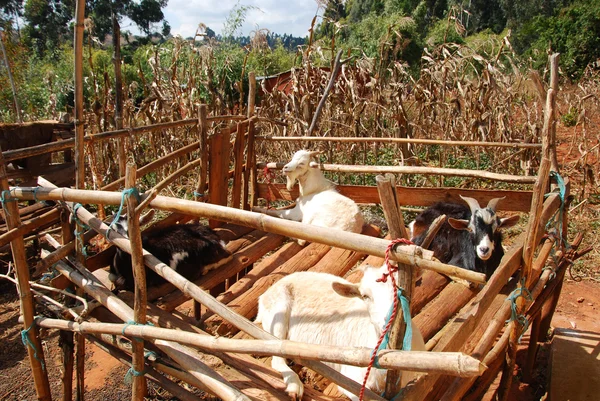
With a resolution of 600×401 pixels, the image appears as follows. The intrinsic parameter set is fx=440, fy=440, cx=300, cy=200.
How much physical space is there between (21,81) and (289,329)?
15649mm

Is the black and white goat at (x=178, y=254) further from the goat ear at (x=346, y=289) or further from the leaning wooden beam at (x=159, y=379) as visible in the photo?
the goat ear at (x=346, y=289)

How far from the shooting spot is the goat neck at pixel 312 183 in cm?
533

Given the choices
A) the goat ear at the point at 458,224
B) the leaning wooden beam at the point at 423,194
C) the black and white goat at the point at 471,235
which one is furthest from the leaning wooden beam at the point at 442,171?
the goat ear at the point at 458,224

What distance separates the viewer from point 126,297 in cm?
351

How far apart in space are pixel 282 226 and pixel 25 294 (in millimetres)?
2182

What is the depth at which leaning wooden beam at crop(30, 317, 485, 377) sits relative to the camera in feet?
5.08

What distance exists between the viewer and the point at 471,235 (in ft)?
13.4

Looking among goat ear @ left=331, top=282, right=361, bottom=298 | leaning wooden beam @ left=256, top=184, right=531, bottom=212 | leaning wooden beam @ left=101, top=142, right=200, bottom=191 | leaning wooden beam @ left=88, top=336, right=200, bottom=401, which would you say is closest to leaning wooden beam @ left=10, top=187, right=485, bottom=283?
goat ear @ left=331, top=282, right=361, bottom=298

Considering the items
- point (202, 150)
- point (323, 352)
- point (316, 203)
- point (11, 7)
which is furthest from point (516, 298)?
point (11, 7)

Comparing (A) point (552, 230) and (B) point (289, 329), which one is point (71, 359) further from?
(A) point (552, 230)

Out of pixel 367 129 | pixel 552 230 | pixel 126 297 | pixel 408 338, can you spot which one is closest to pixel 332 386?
pixel 408 338

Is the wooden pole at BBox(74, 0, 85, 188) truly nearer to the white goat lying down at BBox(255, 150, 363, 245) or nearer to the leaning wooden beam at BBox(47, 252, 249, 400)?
the leaning wooden beam at BBox(47, 252, 249, 400)

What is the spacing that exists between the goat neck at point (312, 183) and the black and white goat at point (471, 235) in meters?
1.22

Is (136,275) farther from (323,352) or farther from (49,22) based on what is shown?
(49,22)
